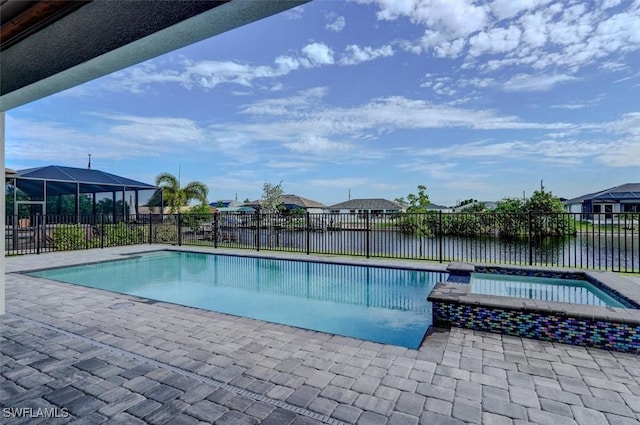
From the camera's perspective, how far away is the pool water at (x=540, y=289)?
17.0ft

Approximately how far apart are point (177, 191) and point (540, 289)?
1931 centimetres

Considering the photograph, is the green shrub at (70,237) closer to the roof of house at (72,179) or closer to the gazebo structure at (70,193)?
the gazebo structure at (70,193)

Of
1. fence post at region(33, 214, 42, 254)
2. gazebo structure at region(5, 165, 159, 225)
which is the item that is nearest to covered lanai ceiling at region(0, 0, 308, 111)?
fence post at region(33, 214, 42, 254)

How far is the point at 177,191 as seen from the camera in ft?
66.3

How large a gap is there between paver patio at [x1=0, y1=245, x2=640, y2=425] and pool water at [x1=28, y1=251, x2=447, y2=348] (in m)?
1.02

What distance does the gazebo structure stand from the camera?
41.1ft

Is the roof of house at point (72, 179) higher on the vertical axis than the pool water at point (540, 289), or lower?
higher

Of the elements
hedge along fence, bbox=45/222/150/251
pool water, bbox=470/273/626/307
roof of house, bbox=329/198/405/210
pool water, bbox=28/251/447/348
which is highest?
roof of house, bbox=329/198/405/210

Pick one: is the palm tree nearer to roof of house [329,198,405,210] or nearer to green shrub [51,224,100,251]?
green shrub [51,224,100,251]

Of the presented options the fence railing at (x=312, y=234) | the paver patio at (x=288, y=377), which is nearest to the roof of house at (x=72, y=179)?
the fence railing at (x=312, y=234)

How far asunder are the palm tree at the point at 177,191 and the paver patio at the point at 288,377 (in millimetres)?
17126

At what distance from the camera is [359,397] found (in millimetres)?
2354

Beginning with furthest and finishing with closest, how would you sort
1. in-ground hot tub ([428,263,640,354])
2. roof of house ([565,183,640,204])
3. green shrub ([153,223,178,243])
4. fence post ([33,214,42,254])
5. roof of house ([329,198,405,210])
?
roof of house ([329,198,405,210]) < roof of house ([565,183,640,204]) < green shrub ([153,223,178,243]) < fence post ([33,214,42,254]) < in-ground hot tub ([428,263,640,354])

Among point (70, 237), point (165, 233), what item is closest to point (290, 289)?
point (165, 233)
